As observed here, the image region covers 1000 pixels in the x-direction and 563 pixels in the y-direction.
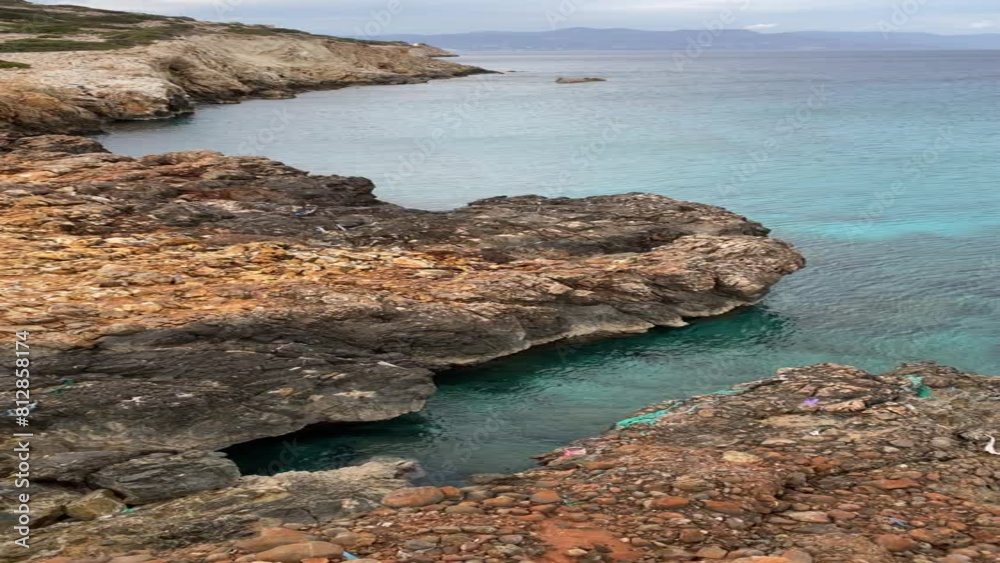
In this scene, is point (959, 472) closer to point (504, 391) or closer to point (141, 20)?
point (504, 391)

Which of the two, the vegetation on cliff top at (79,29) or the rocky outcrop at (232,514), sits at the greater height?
the vegetation on cliff top at (79,29)

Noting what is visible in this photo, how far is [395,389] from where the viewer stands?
2230 cm

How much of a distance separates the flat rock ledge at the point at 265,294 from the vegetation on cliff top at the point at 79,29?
3095 inches

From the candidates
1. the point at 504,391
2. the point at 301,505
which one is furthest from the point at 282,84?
the point at 301,505

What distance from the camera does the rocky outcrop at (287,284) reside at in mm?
20344

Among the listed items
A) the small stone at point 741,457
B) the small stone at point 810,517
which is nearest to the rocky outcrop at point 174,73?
the small stone at point 741,457

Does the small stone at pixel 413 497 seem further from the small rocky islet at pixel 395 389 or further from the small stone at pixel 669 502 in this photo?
the small stone at pixel 669 502

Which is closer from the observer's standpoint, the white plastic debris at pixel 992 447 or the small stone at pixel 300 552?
the small stone at pixel 300 552

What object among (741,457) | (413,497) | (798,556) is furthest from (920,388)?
(413,497)

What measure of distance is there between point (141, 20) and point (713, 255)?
528ft

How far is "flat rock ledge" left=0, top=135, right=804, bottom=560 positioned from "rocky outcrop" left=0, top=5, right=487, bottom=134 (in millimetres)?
35832

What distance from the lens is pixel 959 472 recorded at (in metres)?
15.9

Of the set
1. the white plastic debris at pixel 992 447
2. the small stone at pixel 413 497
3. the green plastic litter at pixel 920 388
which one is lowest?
the small stone at pixel 413 497

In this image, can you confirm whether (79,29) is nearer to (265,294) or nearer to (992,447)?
(265,294)
